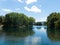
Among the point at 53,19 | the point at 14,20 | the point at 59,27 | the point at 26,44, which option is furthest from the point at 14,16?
the point at 26,44

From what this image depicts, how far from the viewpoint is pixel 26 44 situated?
62.9 ft

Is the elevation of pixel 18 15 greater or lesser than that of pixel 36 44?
greater

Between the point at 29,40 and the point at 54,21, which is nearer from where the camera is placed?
the point at 29,40

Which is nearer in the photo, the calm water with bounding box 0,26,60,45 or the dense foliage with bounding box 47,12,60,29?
the calm water with bounding box 0,26,60,45

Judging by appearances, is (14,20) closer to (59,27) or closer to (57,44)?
(59,27)

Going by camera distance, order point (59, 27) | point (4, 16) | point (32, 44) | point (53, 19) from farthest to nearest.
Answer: point (4, 16) → point (53, 19) → point (59, 27) → point (32, 44)

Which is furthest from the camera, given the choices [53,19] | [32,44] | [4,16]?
[4,16]

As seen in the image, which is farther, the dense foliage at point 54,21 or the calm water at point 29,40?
the dense foliage at point 54,21

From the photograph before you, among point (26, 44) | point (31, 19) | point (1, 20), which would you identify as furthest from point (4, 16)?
point (26, 44)

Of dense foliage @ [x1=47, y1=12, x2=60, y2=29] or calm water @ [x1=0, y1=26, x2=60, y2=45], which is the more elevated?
dense foliage @ [x1=47, y1=12, x2=60, y2=29]

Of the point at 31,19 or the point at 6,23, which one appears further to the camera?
the point at 31,19

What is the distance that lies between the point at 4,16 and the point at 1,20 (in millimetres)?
4295

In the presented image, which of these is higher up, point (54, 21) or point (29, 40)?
point (54, 21)

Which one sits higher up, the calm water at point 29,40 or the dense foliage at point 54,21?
the dense foliage at point 54,21
